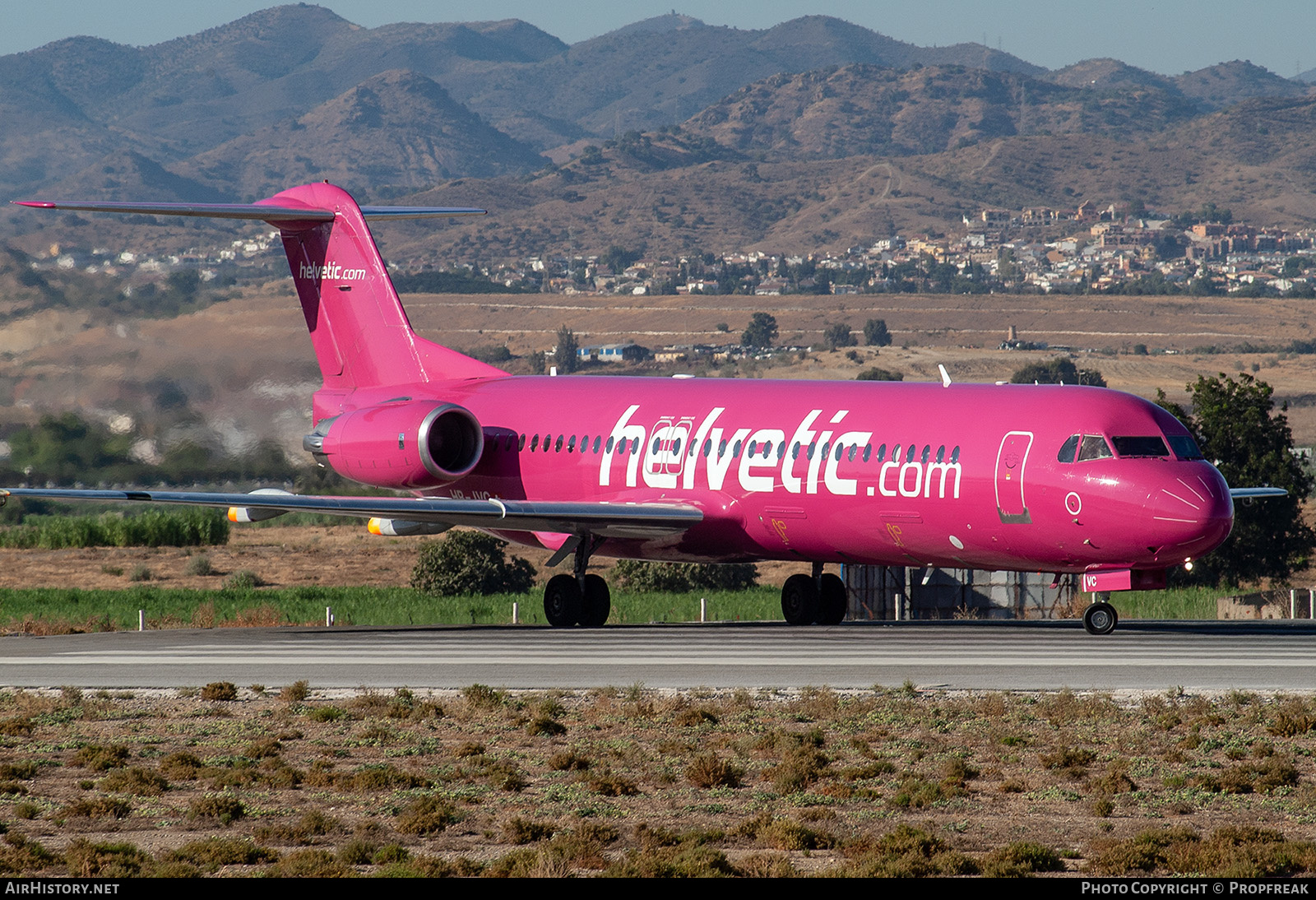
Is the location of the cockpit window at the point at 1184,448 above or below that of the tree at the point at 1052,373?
below

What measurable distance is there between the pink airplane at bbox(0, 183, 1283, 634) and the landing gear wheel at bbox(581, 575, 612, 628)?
4 cm

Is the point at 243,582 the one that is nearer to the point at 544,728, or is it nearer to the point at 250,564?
the point at 250,564

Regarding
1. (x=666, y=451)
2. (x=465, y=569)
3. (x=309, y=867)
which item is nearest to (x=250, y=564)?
(x=465, y=569)

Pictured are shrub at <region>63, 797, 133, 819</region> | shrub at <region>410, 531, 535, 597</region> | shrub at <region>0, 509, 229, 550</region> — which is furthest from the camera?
shrub at <region>0, 509, 229, 550</region>

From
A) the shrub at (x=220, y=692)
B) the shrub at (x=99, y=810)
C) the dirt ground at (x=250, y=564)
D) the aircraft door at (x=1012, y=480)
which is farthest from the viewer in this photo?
the dirt ground at (x=250, y=564)

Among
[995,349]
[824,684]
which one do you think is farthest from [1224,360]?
[824,684]

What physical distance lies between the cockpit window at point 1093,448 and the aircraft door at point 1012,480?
2.90 ft

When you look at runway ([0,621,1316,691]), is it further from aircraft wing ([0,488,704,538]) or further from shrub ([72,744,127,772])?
shrub ([72,744,127,772])

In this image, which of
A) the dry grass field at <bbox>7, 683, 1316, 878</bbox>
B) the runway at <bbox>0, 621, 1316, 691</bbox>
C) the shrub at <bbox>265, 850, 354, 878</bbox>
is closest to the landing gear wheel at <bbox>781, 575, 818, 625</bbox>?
the runway at <bbox>0, 621, 1316, 691</bbox>

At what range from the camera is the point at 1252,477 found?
57875mm

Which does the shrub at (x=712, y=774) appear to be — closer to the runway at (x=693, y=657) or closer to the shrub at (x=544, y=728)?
the shrub at (x=544, y=728)

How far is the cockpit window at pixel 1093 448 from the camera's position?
94.7 ft

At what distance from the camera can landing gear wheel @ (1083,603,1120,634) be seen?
101 feet

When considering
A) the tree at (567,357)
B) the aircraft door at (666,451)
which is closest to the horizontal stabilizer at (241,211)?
the aircraft door at (666,451)
